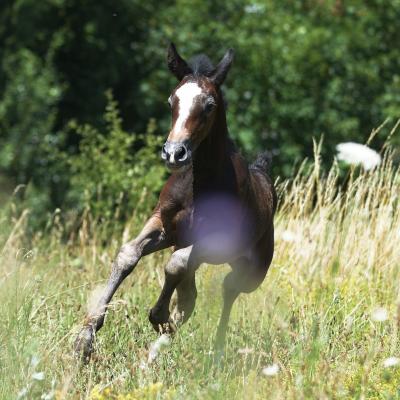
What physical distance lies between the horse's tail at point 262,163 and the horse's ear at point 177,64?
1390 millimetres

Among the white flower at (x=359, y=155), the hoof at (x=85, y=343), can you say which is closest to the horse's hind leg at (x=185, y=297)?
the hoof at (x=85, y=343)

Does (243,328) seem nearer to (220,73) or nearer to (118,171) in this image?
(220,73)

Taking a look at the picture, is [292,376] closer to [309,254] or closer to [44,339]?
[44,339]

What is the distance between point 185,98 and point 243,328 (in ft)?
5.42

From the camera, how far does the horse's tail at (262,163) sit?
6.64 m

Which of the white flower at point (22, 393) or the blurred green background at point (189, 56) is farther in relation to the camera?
the blurred green background at point (189, 56)

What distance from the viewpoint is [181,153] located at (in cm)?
471

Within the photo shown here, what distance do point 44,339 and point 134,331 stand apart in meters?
0.68

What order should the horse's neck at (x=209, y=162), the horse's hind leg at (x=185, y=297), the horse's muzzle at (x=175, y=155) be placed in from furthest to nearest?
the horse's hind leg at (x=185, y=297), the horse's neck at (x=209, y=162), the horse's muzzle at (x=175, y=155)

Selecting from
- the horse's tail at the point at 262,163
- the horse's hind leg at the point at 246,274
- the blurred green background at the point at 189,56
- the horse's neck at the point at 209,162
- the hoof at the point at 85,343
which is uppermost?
the horse's neck at the point at 209,162

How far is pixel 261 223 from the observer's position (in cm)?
582

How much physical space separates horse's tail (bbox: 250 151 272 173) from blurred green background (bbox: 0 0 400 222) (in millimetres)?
5622

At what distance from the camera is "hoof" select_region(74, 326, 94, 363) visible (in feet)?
15.9

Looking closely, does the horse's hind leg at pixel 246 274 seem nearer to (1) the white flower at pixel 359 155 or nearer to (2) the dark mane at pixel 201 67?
(1) the white flower at pixel 359 155
